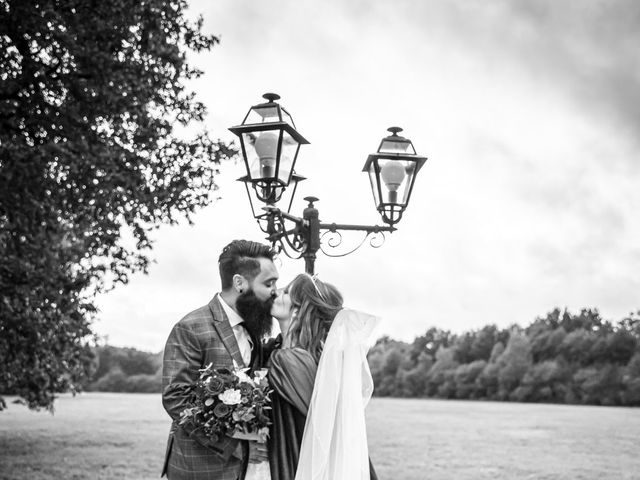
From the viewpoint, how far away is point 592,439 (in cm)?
3123

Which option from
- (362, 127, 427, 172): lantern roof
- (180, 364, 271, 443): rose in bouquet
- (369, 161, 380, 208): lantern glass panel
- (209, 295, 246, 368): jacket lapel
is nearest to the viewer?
(180, 364, 271, 443): rose in bouquet

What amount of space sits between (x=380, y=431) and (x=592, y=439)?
10.3 meters

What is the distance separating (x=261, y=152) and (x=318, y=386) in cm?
332

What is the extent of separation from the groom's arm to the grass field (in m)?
13.6

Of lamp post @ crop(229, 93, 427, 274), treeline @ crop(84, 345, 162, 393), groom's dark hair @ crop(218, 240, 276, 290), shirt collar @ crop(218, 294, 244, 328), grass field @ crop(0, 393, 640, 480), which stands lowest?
grass field @ crop(0, 393, 640, 480)

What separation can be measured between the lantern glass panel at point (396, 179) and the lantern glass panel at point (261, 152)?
150cm

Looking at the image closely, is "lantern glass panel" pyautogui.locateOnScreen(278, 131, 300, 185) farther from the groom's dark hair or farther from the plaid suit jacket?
the plaid suit jacket

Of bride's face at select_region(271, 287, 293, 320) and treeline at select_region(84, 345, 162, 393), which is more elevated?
bride's face at select_region(271, 287, 293, 320)

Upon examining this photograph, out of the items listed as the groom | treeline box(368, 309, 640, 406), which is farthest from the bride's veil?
treeline box(368, 309, 640, 406)

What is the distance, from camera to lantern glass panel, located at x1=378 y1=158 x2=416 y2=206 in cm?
840

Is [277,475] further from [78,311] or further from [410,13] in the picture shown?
[410,13]

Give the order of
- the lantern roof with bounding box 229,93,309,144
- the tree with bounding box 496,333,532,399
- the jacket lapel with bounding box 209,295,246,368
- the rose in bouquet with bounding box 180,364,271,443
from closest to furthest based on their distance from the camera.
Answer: the rose in bouquet with bounding box 180,364,271,443 → the jacket lapel with bounding box 209,295,246,368 → the lantern roof with bounding box 229,93,309,144 → the tree with bounding box 496,333,532,399

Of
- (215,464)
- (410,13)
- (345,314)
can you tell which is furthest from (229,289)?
(410,13)

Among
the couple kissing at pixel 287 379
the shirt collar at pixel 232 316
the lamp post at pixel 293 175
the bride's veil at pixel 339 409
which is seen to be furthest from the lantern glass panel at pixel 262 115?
the bride's veil at pixel 339 409
